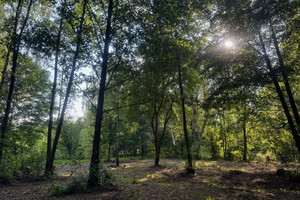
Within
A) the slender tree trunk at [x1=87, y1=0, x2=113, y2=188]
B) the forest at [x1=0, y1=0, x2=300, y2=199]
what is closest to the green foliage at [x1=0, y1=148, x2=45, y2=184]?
the forest at [x1=0, y1=0, x2=300, y2=199]

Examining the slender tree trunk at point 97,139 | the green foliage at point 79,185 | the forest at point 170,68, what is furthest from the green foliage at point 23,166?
the slender tree trunk at point 97,139

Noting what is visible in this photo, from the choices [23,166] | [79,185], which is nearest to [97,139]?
[79,185]

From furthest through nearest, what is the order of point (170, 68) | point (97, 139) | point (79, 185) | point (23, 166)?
point (170, 68), point (23, 166), point (97, 139), point (79, 185)

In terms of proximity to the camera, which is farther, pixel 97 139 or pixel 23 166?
pixel 23 166

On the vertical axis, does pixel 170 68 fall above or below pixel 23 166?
above

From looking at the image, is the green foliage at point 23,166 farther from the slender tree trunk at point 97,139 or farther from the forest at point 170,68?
the slender tree trunk at point 97,139

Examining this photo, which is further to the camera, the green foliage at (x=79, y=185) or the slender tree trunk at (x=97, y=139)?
the slender tree trunk at (x=97, y=139)

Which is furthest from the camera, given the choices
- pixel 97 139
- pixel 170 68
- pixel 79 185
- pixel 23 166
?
pixel 170 68

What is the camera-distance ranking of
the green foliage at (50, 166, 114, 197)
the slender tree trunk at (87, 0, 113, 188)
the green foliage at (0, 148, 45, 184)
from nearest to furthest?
1. the green foliage at (50, 166, 114, 197)
2. the slender tree trunk at (87, 0, 113, 188)
3. the green foliage at (0, 148, 45, 184)

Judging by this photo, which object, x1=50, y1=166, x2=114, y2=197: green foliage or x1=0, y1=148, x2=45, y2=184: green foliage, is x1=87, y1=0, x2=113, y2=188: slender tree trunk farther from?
x1=0, y1=148, x2=45, y2=184: green foliage

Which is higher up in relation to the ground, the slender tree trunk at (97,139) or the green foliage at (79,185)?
the slender tree trunk at (97,139)

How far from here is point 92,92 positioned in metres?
8.21

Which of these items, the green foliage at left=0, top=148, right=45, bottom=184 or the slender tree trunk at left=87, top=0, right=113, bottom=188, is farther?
the green foliage at left=0, top=148, right=45, bottom=184

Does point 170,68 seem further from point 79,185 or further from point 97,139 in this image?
point 79,185
